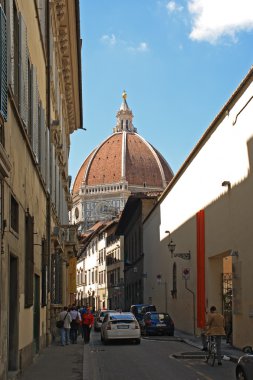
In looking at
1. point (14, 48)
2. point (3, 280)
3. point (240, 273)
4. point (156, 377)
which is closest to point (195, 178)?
point (240, 273)

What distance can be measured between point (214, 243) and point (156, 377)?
38.1 ft

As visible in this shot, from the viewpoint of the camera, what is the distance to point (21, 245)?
45.2ft

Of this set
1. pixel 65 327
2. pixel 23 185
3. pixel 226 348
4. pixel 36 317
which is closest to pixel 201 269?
pixel 226 348

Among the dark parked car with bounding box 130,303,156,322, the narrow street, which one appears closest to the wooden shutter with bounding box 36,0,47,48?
the narrow street

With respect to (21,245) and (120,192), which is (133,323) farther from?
(120,192)

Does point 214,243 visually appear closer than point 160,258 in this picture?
Yes

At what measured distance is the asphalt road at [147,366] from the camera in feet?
51.7

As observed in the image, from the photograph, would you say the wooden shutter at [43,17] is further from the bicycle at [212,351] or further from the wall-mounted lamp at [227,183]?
the bicycle at [212,351]

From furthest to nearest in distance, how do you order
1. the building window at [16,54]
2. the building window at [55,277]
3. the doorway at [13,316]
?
1. the building window at [55,277]
2. the doorway at [13,316]
3. the building window at [16,54]

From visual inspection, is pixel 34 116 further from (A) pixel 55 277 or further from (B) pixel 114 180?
(B) pixel 114 180

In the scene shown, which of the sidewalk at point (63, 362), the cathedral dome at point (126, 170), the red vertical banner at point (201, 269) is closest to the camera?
the sidewalk at point (63, 362)

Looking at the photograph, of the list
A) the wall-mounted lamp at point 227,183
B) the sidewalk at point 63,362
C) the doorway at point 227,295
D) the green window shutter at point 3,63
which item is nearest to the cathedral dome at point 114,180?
the doorway at point 227,295

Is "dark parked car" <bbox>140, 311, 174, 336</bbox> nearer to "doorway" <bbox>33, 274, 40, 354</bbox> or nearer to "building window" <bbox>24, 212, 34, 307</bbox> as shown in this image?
"doorway" <bbox>33, 274, 40, 354</bbox>

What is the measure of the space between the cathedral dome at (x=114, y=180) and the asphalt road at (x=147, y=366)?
14362cm
